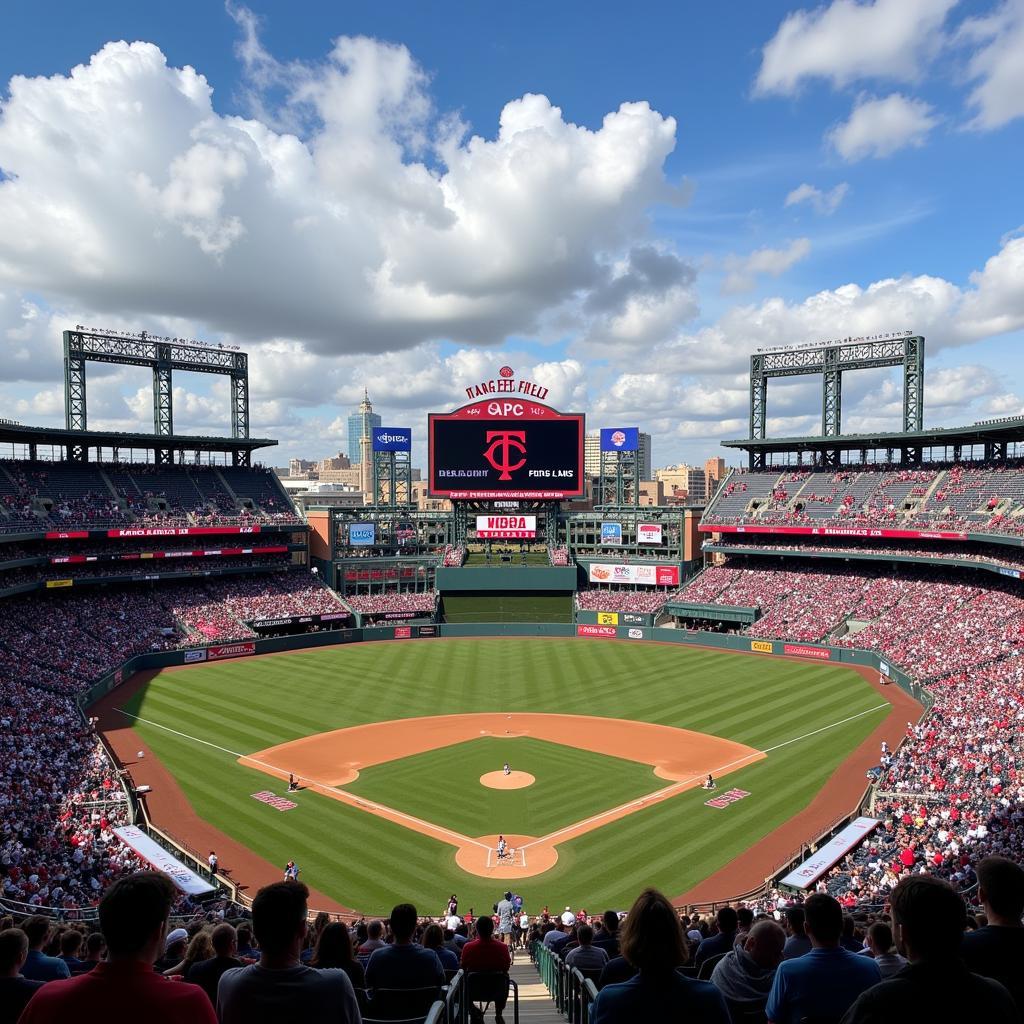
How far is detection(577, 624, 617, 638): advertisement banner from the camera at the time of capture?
6475 cm

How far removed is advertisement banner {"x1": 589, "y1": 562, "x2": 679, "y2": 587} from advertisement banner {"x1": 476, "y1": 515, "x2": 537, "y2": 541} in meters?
6.95

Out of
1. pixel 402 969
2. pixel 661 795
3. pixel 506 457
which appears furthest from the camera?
pixel 506 457

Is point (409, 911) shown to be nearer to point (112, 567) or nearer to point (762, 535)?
point (112, 567)

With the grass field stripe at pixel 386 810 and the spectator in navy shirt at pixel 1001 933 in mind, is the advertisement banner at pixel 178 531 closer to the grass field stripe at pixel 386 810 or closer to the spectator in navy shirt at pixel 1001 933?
the grass field stripe at pixel 386 810

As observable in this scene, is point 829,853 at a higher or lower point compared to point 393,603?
lower

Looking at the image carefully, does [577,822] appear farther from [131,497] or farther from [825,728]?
[131,497]

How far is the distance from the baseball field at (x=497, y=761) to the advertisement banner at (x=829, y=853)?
110 inches

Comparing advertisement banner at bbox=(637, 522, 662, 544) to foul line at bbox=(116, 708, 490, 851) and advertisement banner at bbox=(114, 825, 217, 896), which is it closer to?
foul line at bbox=(116, 708, 490, 851)

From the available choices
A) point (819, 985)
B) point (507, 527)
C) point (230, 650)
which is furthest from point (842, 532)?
point (819, 985)

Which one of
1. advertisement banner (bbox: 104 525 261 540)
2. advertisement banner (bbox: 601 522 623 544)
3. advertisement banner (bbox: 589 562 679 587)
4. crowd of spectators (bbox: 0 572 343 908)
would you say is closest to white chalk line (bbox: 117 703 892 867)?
crowd of spectators (bbox: 0 572 343 908)

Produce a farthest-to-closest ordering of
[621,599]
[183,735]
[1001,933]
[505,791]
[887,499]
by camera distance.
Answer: [621,599] < [887,499] < [183,735] < [505,791] < [1001,933]

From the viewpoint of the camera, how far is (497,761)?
34562mm

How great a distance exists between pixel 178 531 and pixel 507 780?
41.5 meters

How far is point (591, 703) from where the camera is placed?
43938 millimetres
